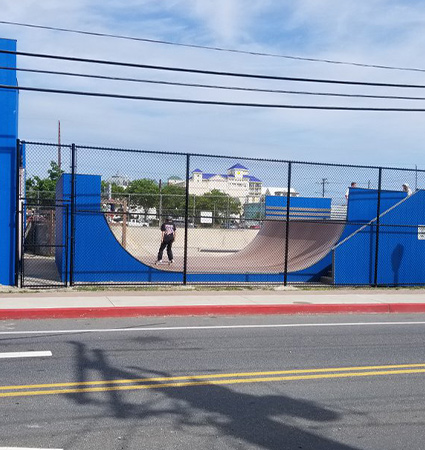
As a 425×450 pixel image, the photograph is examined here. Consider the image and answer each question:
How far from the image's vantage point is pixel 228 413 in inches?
238

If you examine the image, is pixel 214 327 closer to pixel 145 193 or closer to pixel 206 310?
pixel 206 310

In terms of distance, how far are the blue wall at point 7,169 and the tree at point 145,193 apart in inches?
163

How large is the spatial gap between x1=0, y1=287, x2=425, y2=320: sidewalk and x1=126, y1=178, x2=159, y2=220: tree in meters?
3.88

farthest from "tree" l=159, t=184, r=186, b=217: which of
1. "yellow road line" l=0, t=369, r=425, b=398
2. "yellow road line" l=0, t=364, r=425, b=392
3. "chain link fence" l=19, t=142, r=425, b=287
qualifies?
"yellow road line" l=0, t=369, r=425, b=398

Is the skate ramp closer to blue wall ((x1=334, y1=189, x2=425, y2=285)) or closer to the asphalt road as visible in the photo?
blue wall ((x1=334, y1=189, x2=425, y2=285))

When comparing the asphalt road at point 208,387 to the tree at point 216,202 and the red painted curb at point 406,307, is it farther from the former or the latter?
the tree at point 216,202

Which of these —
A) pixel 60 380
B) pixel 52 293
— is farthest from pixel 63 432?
pixel 52 293

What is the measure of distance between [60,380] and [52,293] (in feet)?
24.3

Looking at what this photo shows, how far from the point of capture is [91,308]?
1208cm

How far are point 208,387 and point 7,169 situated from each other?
1011 centimetres

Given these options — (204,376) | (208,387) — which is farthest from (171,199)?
(208,387)

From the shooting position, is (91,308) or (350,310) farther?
(350,310)

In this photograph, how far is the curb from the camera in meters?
11.7

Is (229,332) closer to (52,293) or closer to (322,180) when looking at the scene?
(52,293)
